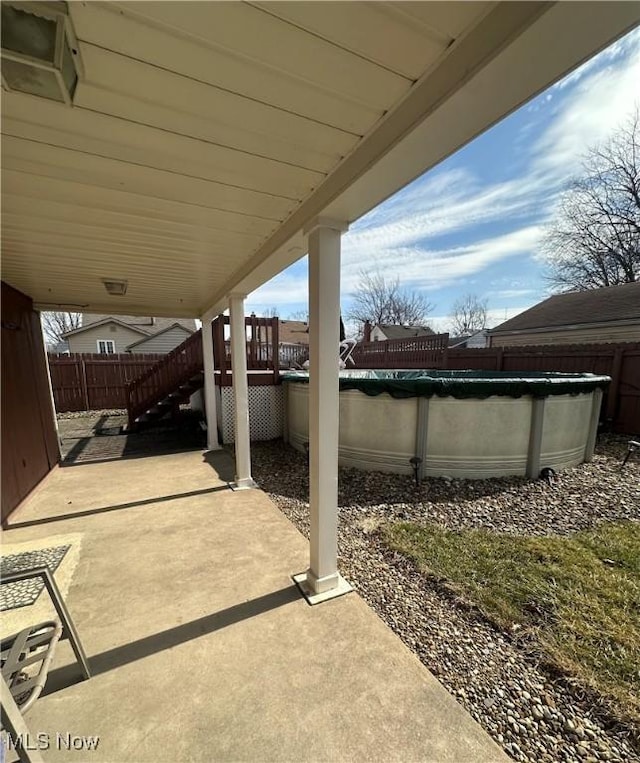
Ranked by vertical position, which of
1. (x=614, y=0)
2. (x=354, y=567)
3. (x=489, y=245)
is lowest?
(x=354, y=567)

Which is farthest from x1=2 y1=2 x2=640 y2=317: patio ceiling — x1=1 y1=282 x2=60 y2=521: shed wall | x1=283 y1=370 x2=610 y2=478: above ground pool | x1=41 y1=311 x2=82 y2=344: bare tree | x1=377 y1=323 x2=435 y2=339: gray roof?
x1=41 y1=311 x2=82 y2=344: bare tree

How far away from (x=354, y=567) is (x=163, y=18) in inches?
115

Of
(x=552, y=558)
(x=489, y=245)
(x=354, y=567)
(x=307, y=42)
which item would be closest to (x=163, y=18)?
(x=307, y=42)

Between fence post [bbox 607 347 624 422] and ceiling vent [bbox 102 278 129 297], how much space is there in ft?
28.4

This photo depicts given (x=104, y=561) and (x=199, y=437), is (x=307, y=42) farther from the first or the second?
(x=199, y=437)

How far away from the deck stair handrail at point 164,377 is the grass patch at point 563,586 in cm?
589

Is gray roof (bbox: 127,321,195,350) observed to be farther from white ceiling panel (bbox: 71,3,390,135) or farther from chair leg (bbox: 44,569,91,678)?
white ceiling panel (bbox: 71,3,390,135)

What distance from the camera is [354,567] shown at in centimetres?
239

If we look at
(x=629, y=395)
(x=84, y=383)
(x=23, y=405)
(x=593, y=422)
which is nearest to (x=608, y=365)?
(x=629, y=395)

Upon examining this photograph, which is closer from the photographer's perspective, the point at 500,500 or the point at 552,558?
the point at 552,558

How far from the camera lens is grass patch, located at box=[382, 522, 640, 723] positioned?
1604 millimetres

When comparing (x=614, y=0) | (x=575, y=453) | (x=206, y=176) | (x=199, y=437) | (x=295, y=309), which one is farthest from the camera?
(x=295, y=309)

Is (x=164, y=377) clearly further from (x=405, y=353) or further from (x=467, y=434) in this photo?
(x=405, y=353)
